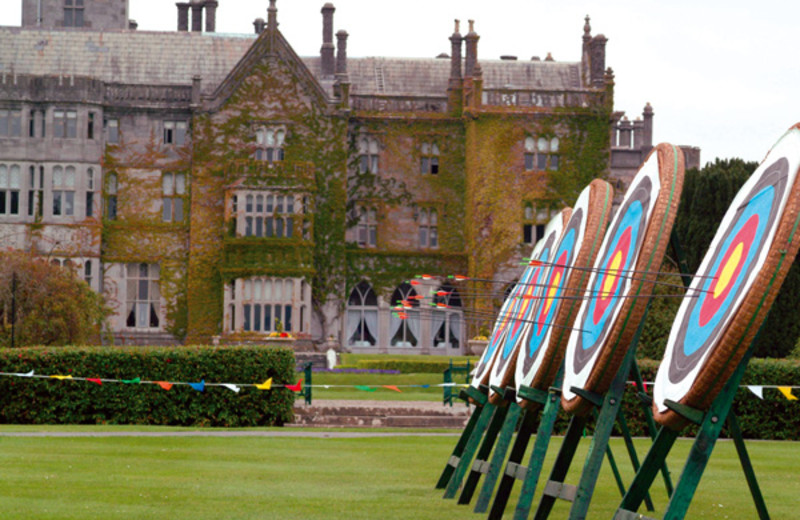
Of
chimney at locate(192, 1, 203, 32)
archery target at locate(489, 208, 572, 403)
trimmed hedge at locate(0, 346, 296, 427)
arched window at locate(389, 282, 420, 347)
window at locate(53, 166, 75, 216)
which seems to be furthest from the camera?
chimney at locate(192, 1, 203, 32)

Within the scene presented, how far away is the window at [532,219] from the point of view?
5569 centimetres

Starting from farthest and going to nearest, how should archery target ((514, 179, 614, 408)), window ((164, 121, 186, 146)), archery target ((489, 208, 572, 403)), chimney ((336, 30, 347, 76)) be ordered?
1. chimney ((336, 30, 347, 76))
2. window ((164, 121, 186, 146))
3. archery target ((489, 208, 572, 403))
4. archery target ((514, 179, 614, 408))

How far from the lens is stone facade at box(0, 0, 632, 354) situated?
5400cm

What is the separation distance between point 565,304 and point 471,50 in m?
47.9

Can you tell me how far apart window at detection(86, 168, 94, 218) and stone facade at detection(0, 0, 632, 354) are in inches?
3.8

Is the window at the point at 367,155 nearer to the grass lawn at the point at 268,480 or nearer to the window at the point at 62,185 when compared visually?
the window at the point at 62,185

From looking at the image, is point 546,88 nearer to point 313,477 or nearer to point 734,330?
point 313,477

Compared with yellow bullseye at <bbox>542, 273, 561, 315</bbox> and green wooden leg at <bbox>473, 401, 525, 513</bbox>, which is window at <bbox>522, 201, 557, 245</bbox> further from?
green wooden leg at <bbox>473, 401, 525, 513</bbox>

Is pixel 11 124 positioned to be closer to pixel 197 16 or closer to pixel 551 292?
pixel 197 16

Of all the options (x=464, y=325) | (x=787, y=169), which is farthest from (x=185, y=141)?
(x=787, y=169)

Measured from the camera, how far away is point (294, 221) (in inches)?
2114

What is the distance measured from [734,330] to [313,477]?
9.24 metres

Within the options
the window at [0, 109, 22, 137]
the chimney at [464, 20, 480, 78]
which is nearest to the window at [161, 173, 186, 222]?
the window at [0, 109, 22, 137]

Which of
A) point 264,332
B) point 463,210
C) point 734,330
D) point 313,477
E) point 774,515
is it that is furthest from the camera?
point 463,210
